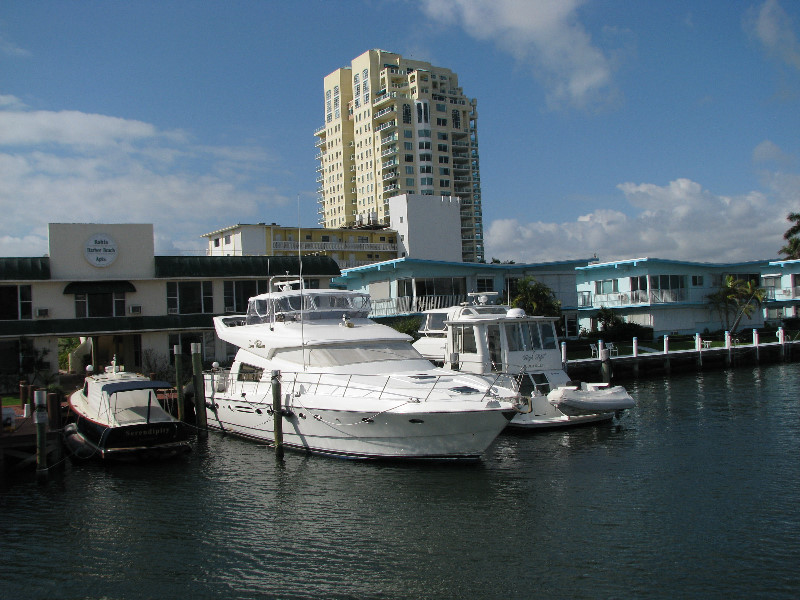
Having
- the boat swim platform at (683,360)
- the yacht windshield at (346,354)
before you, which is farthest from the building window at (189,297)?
the boat swim platform at (683,360)

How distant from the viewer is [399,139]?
12075 cm

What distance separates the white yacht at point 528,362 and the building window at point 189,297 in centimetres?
1581

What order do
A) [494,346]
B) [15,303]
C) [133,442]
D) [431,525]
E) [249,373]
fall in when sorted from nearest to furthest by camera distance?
[431,525], [133,442], [249,373], [494,346], [15,303]

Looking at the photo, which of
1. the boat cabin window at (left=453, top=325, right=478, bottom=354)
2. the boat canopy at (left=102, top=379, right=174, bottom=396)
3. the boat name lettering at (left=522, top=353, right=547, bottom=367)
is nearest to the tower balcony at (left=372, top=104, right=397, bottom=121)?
the boat cabin window at (left=453, top=325, right=478, bottom=354)

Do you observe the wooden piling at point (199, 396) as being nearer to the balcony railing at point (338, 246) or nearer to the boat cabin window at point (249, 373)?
the boat cabin window at point (249, 373)

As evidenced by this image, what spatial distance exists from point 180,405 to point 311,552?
13.1 metres

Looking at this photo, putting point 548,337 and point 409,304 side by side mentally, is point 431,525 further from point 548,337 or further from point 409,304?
point 409,304

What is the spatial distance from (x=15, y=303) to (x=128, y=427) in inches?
675

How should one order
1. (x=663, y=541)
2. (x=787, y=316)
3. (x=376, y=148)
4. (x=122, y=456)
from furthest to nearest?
(x=376, y=148) → (x=787, y=316) → (x=122, y=456) → (x=663, y=541)

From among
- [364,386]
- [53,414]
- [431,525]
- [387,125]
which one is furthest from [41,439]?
[387,125]

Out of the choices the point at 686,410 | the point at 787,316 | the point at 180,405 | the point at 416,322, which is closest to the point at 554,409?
the point at 686,410

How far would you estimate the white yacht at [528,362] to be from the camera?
73.3 ft

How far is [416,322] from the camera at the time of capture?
1529 inches

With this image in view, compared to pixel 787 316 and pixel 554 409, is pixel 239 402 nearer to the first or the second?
pixel 554 409
